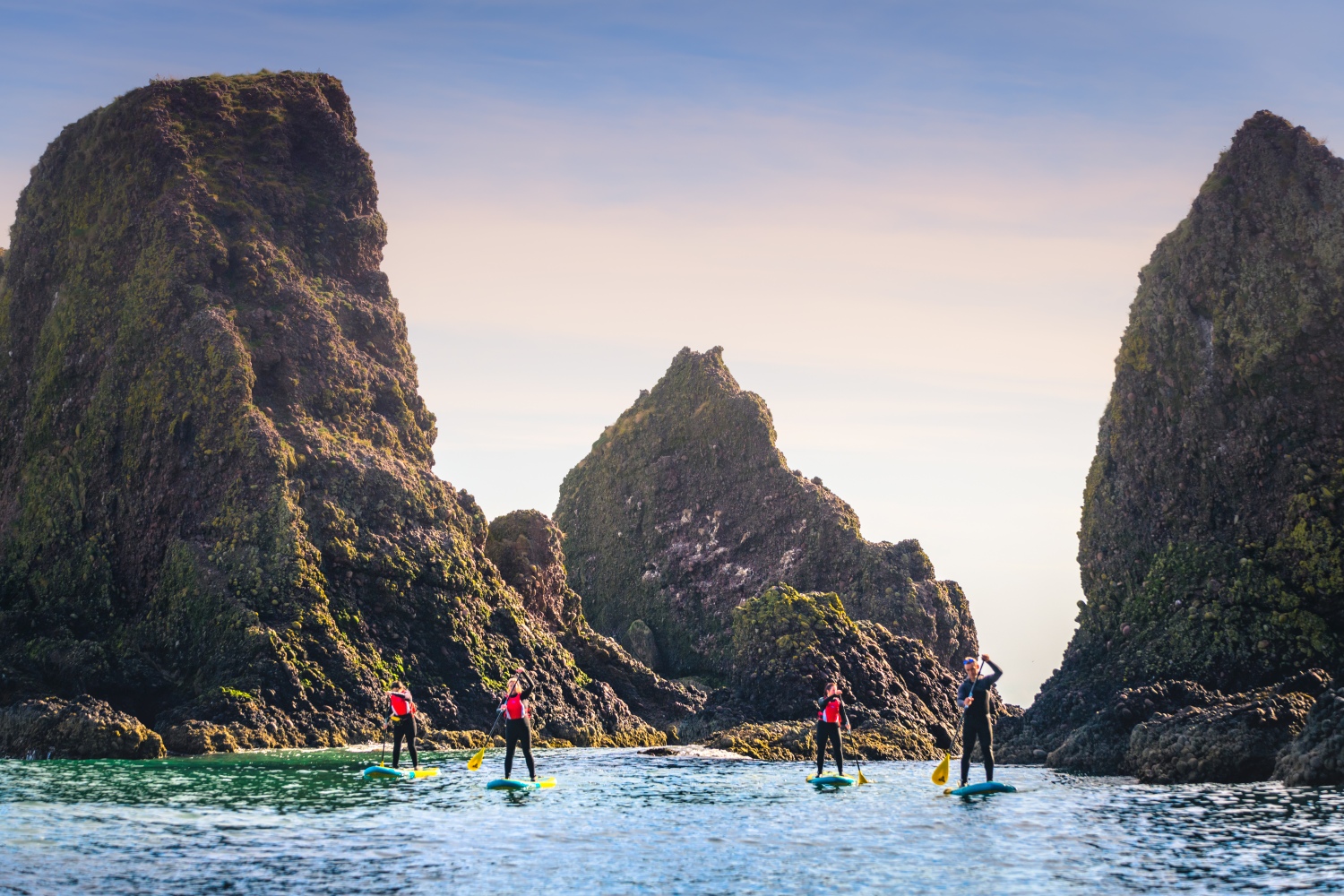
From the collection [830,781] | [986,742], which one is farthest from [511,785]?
[986,742]

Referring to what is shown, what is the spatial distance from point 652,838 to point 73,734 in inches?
1444

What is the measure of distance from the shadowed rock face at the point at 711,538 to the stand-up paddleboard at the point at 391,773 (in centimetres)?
7019

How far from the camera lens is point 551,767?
52.6 m

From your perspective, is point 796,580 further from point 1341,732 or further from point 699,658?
point 1341,732

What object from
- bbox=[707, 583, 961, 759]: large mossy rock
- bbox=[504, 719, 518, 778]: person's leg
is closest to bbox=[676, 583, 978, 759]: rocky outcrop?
bbox=[707, 583, 961, 759]: large mossy rock

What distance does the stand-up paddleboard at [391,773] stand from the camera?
4372 centimetres

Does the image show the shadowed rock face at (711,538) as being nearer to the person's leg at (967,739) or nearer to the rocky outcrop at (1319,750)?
the rocky outcrop at (1319,750)

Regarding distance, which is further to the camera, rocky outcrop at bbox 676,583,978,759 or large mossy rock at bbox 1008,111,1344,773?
rocky outcrop at bbox 676,583,978,759

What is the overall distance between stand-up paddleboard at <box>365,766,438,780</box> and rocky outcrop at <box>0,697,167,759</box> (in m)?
16.6

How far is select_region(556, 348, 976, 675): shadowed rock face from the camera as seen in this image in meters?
114

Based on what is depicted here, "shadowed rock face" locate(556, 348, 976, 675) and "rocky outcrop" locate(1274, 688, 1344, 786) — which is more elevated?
"shadowed rock face" locate(556, 348, 976, 675)

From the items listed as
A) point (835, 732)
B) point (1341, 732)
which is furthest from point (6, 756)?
point (1341, 732)

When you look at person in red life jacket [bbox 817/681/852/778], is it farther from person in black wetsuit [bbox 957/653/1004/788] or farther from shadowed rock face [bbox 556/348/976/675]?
shadowed rock face [bbox 556/348/976/675]

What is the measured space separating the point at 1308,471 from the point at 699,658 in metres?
69.8
